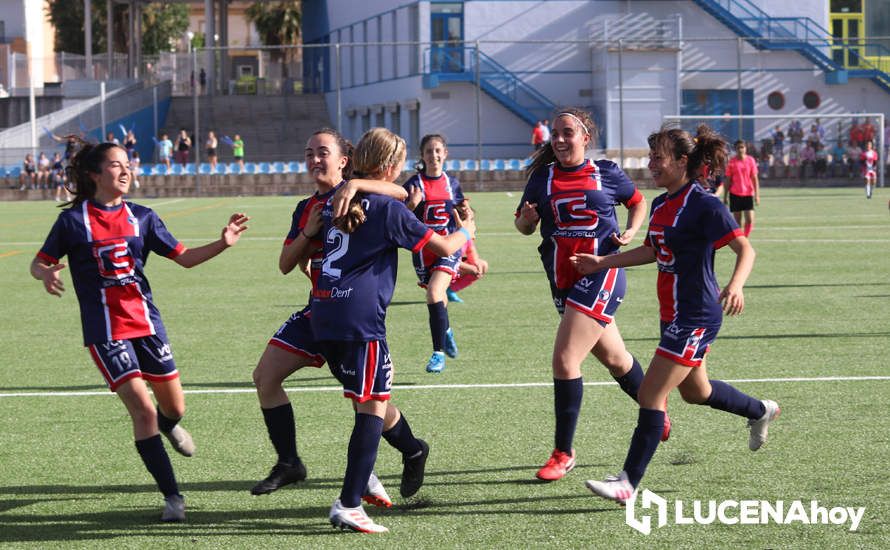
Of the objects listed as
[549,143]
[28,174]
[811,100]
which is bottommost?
[549,143]

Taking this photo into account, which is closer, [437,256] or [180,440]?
[180,440]

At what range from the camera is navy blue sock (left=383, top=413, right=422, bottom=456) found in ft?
19.6

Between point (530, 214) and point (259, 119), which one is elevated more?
point (259, 119)

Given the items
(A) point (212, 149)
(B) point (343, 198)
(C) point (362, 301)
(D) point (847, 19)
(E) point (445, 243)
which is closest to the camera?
(B) point (343, 198)

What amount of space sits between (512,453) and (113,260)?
244 cm

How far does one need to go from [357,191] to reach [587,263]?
147 centimetres

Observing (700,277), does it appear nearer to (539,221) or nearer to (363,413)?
(539,221)

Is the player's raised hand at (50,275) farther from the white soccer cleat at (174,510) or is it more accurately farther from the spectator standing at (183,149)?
the spectator standing at (183,149)

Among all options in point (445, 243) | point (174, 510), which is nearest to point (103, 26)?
point (174, 510)

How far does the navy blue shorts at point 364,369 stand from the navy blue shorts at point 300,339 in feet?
1.30

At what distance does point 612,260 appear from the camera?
6402 millimetres

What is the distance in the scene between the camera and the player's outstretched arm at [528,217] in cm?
677

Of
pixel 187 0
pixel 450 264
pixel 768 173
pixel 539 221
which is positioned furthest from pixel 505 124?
pixel 539 221

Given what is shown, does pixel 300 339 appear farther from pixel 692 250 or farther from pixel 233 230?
pixel 692 250
